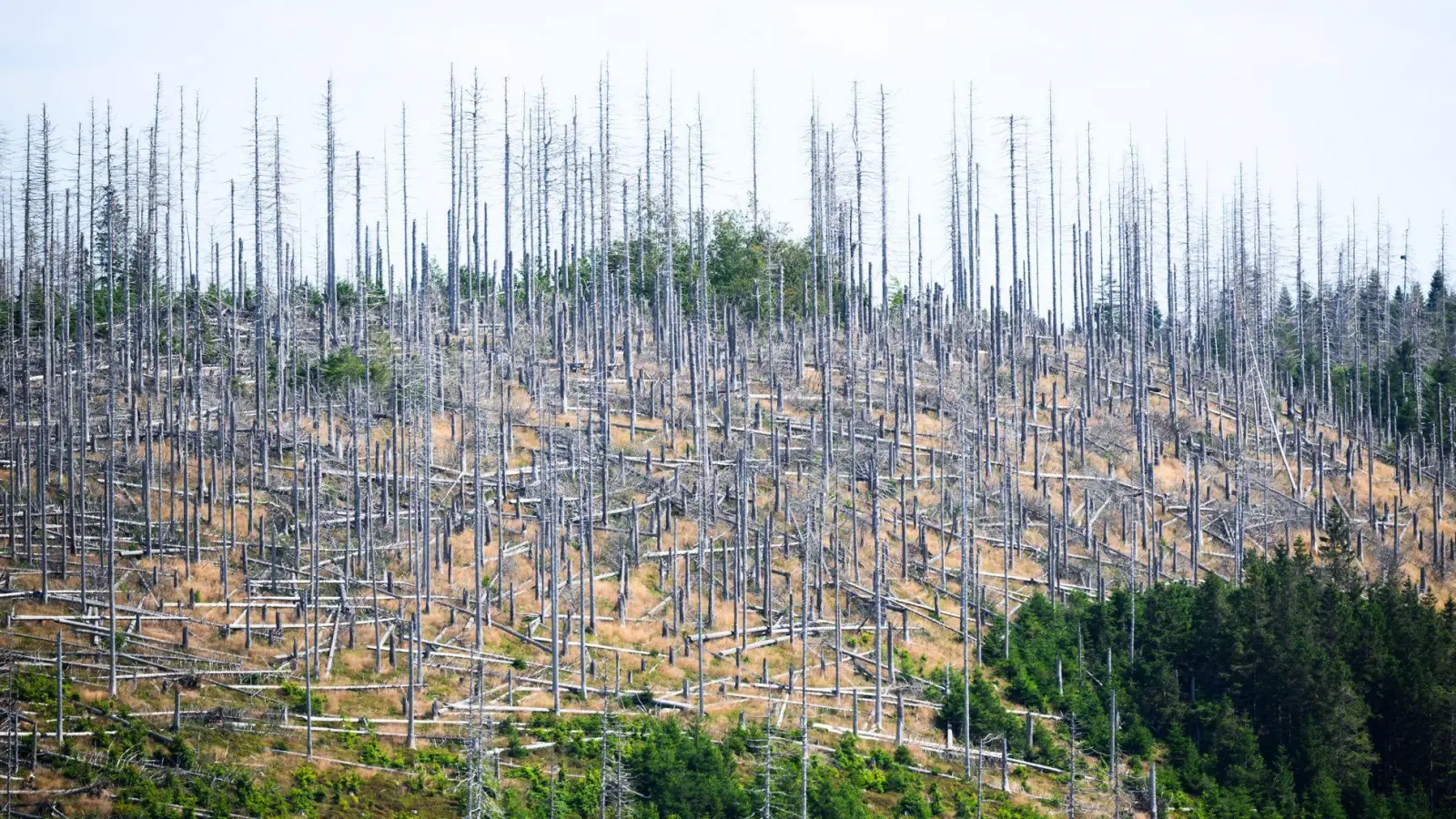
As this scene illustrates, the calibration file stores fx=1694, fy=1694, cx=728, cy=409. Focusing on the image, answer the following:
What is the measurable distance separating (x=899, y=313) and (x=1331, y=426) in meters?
24.1

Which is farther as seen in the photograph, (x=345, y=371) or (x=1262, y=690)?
(x=345, y=371)

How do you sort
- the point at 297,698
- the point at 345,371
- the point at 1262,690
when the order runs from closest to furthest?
the point at 297,698, the point at 1262,690, the point at 345,371

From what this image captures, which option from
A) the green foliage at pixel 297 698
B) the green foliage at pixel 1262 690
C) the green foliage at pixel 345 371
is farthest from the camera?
the green foliage at pixel 345 371

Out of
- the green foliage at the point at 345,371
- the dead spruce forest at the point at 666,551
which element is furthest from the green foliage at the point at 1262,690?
the green foliage at the point at 345,371

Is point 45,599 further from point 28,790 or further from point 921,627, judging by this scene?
point 921,627

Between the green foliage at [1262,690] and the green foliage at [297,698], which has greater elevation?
the green foliage at [297,698]

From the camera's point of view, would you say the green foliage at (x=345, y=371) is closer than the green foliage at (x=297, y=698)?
No

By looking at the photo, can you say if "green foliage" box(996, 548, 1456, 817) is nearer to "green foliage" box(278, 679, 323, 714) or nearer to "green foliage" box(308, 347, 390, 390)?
"green foliage" box(278, 679, 323, 714)

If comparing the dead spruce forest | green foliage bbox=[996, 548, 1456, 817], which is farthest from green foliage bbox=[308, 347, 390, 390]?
green foliage bbox=[996, 548, 1456, 817]

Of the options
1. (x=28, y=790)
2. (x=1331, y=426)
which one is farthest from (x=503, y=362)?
(x=1331, y=426)

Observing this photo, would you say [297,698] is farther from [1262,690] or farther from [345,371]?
[1262,690]

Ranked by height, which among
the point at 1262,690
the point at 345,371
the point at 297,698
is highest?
the point at 345,371

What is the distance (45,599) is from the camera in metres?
47.8

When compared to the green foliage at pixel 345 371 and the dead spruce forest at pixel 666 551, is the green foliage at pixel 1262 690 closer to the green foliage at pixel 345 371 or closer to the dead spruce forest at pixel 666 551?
the dead spruce forest at pixel 666 551
